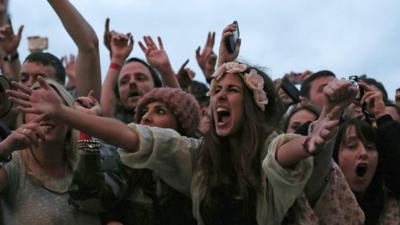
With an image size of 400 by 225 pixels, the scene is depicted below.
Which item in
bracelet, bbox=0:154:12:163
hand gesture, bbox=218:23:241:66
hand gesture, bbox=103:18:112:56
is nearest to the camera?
bracelet, bbox=0:154:12:163

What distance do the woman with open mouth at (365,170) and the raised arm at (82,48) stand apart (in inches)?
56.6

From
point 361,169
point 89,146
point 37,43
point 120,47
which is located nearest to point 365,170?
point 361,169

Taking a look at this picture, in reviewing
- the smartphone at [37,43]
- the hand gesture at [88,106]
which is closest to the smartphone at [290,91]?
the hand gesture at [88,106]

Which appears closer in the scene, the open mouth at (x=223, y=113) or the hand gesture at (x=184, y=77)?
the open mouth at (x=223, y=113)

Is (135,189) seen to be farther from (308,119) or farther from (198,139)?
(308,119)

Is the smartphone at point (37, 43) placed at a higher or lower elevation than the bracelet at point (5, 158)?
lower

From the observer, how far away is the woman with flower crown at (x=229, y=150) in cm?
385

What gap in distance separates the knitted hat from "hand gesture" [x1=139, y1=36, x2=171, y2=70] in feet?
3.53

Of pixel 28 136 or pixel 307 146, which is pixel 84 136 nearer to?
pixel 28 136

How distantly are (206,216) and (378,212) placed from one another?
101 cm

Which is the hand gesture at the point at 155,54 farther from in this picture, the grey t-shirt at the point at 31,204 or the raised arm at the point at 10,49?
the grey t-shirt at the point at 31,204

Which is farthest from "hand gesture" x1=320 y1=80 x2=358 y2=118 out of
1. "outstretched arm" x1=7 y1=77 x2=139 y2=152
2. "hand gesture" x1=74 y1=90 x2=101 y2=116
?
"hand gesture" x1=74 y1=90 x2=101 y2=116

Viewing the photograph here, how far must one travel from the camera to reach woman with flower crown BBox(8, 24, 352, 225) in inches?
152

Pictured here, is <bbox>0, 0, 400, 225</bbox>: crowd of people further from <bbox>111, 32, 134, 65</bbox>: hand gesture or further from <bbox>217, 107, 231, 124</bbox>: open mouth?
<bbox>111, 32, 134, 65</bbox>: hand gesture
